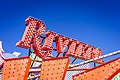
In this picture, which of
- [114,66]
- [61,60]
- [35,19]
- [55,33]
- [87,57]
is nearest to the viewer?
[114,66]

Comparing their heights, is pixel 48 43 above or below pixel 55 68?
above

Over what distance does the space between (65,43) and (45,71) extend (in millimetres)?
7917

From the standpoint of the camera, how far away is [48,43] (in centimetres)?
1362

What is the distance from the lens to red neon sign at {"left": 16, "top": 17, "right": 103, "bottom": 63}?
38.7 ft

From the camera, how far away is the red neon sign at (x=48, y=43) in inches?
464

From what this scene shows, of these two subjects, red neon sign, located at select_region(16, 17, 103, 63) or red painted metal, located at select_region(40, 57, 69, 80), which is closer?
red painted metal, located at select_region(40, 57, 69, 80)

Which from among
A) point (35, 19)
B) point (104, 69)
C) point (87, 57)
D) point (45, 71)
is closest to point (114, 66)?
point (104, 69)

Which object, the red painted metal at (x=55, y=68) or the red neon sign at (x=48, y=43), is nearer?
the red painted metal at (x=55, y=68)

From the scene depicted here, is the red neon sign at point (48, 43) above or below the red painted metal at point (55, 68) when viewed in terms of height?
above

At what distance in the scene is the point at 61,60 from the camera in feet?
22.5

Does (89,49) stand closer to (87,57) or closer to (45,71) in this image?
(87,57)

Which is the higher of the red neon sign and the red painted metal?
the red neon sign

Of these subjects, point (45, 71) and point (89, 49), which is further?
point (89, 49)

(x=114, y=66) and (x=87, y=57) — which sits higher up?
(x=87, y=57)
